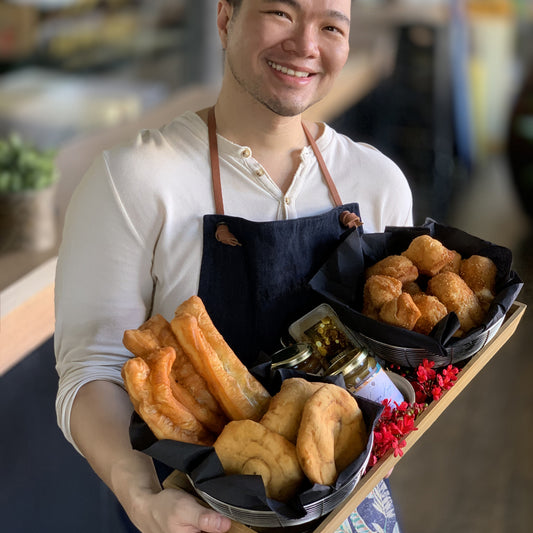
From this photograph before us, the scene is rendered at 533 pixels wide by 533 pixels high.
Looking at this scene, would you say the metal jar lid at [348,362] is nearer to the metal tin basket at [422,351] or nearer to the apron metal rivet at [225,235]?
the metal tin basket at [422,351]

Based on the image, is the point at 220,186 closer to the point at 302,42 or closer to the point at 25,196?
the point at 302,42

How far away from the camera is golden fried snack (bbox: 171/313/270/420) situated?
807 millimetres

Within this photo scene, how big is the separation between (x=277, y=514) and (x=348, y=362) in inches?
9.2

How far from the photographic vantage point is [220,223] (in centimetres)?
104

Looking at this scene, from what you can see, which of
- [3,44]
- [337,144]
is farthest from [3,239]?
[3,44]

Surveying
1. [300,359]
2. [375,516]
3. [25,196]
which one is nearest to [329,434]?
[300,359]

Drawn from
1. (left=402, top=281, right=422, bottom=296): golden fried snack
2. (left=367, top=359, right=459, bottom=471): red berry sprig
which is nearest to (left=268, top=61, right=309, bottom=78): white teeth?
(left=402, top=281, right=422, bottom=296): golden fried snack

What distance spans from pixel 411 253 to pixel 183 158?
1.23ft

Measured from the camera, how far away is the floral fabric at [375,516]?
1005 mm

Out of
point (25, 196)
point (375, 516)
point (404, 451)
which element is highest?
point (404, 451)

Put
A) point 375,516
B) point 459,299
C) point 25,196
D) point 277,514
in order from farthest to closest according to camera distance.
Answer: point 25,196 < point 375,516 < point 459,299 < point 277,514

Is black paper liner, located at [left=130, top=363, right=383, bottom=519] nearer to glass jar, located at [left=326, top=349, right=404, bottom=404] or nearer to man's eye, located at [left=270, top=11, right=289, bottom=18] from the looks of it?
glass jar, located at [left=326, top=349, right=404, bottom=404]

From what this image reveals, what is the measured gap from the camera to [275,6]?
0.96m

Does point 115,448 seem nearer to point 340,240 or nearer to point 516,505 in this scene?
point 340,240
